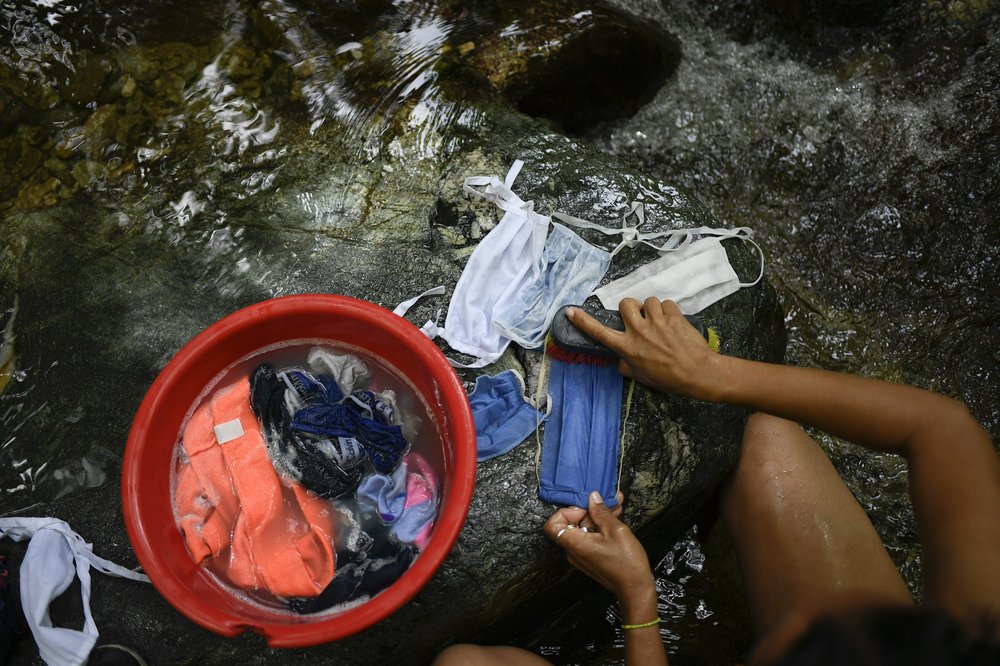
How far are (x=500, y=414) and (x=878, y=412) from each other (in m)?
1.03

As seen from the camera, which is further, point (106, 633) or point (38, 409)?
point (38, 409)

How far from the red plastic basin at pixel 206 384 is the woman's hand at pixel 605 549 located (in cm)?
37

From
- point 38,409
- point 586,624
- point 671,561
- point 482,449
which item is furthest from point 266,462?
point 671,561

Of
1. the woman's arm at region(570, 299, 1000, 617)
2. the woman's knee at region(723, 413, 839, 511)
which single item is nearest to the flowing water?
the woman's knee at region(723, 413, 839, 511)

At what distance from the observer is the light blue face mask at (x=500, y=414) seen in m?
2.03

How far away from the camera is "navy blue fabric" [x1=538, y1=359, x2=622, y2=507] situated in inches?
79.0

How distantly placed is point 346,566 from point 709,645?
1.55 metres

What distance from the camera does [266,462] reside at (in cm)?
191

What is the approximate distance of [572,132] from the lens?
119 inches

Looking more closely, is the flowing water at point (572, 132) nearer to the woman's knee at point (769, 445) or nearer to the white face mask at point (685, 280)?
the woman's knee at point (769, 445)

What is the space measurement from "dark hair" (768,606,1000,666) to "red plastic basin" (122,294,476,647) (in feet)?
2.80

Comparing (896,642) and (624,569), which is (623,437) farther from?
(896,642)

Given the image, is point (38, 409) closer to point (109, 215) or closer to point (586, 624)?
point (109, 215)

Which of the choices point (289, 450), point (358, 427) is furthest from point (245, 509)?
point (358, 427)
